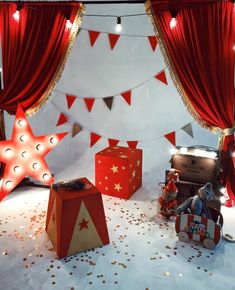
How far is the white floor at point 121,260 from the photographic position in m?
1.82

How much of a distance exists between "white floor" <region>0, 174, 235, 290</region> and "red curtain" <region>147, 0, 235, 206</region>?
0.85 m

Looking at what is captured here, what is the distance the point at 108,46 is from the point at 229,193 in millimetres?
2074

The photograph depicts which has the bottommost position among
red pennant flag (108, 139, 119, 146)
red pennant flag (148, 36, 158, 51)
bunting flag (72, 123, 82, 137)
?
red pennant flag (108, 139, 119, 146)

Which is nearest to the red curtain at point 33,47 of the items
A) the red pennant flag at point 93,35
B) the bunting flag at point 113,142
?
the red pennant flag at point 93,35

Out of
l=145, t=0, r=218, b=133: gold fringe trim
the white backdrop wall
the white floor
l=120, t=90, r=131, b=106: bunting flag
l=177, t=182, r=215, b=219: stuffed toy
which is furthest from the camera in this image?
l=120, t=90, r=131, b=106: bunting flag

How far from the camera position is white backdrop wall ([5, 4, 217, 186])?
344 centimetres

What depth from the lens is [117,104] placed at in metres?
3.65

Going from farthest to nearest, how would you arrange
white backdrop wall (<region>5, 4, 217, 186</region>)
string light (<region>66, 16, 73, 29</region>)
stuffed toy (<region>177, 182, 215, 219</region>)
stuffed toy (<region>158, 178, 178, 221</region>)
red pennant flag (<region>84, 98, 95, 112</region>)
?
red pennant flag (<region>84, 98, 95, 112</region>) → white backdrop wall (<region>5, 4, 217, 186</region>) → string light (<region>66, 16, 73, 29</region>) → stuffed toy (<region>158, 178, 178, 221</region>) → stuffed toy (<region>177, 182, 215, 219</region>)

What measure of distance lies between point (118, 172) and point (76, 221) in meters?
0.95

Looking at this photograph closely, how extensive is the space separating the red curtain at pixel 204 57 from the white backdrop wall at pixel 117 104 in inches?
25.3

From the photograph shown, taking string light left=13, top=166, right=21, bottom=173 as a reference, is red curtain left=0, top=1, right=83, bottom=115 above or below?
above

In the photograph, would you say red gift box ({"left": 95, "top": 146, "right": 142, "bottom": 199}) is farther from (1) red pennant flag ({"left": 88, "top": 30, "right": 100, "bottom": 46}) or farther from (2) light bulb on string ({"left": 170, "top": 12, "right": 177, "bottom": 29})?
(1) red pennant flag ({"left": 88, "top": 30, "right": 100, "bottom": 46})

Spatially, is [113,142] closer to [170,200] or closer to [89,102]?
[89,102]

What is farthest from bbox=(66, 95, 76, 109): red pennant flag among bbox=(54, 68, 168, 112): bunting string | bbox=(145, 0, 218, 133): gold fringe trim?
bbox=(145, 0, 218, 133): gold fringe trim
